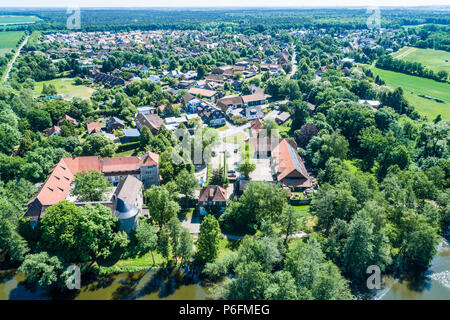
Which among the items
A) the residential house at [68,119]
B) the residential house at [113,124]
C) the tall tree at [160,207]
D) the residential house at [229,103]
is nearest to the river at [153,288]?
the tall tree at [160,207]

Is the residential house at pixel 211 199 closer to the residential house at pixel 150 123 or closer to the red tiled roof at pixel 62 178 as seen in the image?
the red tiled roof at pixel 62 178

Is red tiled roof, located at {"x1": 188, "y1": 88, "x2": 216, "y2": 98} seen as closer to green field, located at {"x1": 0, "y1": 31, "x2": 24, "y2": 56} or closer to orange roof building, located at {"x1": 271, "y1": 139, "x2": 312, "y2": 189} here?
orange roof building, located at {"x1": 271, "y1": 139, "x2": 312, "y2": 189}

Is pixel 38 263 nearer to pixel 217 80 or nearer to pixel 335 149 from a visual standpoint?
pixel 335 149

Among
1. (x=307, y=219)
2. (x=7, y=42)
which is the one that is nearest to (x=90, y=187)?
(x=307, y=219)

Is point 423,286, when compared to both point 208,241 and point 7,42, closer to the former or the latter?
point 208,241

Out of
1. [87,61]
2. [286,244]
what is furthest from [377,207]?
[87,61]
